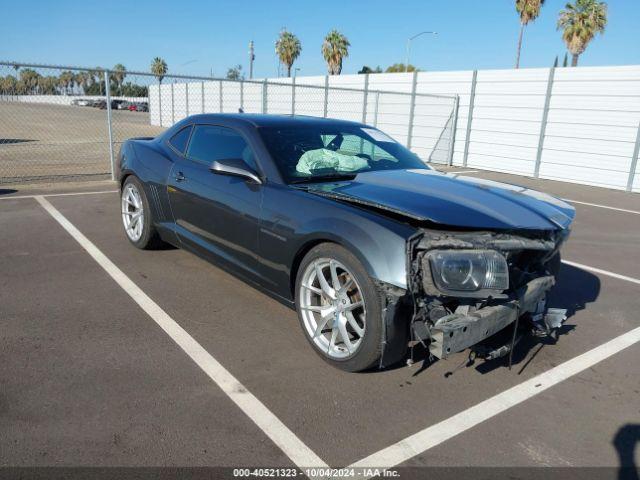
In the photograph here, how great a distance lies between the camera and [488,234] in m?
2.80

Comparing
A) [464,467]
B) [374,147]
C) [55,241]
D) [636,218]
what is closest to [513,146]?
[636,218]

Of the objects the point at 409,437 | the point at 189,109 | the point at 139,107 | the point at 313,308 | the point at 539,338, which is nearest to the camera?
the point at 409,437

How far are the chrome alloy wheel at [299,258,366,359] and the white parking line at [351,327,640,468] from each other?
632mm

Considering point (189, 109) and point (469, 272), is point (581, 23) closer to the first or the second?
point (189, 109)

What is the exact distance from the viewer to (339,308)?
3027 millimetres

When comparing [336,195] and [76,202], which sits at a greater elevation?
[336,195]

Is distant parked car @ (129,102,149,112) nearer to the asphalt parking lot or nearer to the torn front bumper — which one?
the asphalt parking lot

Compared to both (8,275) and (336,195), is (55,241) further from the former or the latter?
(336,195)

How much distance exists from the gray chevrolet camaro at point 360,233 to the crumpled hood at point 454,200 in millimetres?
13

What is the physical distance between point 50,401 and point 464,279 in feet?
7.57

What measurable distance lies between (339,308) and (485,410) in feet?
3.28

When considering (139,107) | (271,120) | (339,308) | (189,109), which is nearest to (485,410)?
(339,308)

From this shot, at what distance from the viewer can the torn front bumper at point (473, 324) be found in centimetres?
260

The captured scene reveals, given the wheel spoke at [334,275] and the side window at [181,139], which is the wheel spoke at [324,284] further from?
the side window at [181,139]
